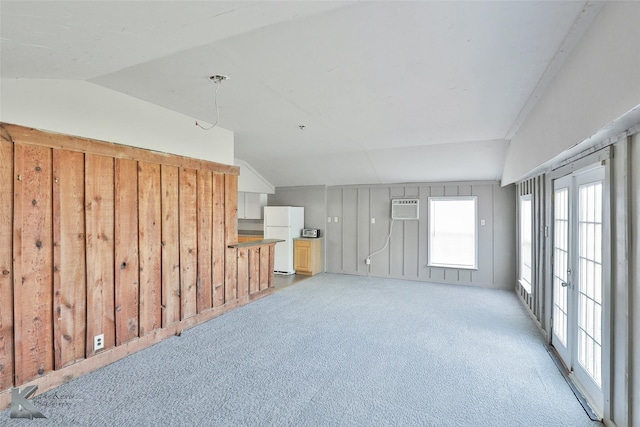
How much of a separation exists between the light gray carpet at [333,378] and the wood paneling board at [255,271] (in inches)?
26.2

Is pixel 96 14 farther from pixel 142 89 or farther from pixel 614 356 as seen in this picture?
pixel 614 356

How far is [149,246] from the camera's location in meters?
3.33

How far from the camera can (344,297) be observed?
5258mm

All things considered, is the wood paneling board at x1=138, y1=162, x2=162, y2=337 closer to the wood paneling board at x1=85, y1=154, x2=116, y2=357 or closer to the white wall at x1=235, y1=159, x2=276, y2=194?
the wood paneling board at x1=85, y1=154, x2=116, y2=357

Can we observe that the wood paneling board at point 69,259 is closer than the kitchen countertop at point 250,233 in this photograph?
Yes

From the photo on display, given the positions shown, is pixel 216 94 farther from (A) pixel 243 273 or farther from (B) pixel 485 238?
(B) pixel 485 238

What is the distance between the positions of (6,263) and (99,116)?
4.58ft

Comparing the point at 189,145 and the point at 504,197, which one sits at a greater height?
the point at 189,145

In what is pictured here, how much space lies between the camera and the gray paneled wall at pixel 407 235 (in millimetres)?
5949

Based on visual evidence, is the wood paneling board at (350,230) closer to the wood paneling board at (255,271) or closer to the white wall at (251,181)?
the white wall at (251,181)

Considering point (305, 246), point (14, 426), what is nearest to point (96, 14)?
point (14, 426)

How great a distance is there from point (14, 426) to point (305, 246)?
5.23 m

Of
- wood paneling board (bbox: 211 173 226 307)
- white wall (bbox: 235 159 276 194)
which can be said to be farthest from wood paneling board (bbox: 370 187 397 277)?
wood paneling board (bbox: 211 173 226 307)

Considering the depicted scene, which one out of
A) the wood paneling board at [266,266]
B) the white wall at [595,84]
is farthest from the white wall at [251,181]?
the white wall at [595,84]
